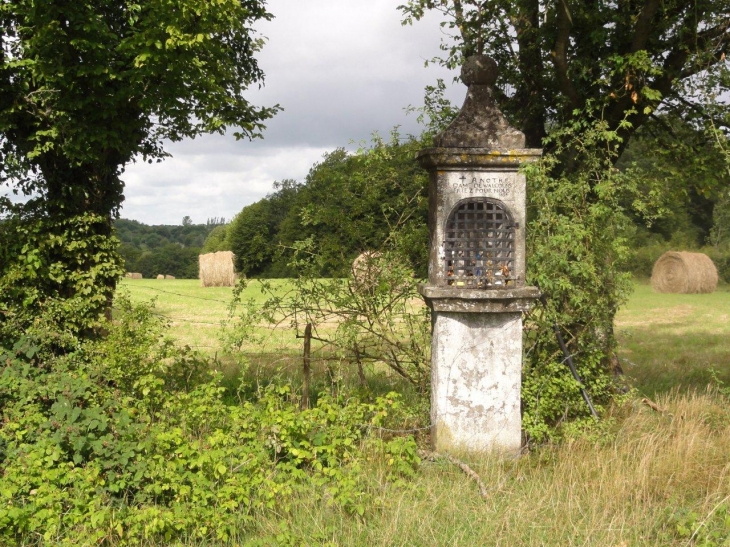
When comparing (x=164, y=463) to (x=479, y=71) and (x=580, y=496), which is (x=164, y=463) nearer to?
(x=580, y=496)

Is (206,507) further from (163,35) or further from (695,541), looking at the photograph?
(163,35)

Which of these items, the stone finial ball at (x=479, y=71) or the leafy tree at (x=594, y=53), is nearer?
the stone finial ball at (x=479, y=71)

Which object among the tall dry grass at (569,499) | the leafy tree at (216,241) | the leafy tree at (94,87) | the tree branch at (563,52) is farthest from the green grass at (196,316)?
the leafy tree at (216,241)

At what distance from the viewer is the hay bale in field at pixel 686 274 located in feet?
84.7

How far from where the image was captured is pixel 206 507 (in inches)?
174

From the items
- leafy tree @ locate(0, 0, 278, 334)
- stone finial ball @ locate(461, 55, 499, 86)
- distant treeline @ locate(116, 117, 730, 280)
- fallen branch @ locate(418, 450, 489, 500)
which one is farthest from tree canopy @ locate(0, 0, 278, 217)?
fallen branch @ locate(418, 450, 489, 500)

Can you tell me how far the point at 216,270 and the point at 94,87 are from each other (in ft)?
81.5

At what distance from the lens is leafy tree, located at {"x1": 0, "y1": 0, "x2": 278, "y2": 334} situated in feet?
22.0

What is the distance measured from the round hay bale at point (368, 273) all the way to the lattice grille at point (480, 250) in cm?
120

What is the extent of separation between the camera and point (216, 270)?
3167cm

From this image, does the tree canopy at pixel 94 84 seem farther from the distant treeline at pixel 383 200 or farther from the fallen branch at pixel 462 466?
the fallen branch at pixel 462 466

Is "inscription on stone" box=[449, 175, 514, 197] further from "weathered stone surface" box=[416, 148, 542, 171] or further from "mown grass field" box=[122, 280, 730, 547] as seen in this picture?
"mown grass field" box=[122, 280, 730, 547]

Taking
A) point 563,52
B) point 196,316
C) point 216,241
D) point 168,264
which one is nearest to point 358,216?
point 563,52

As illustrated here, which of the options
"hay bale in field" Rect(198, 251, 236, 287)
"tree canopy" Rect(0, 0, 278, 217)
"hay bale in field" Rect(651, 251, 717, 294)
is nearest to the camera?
"tree canopy" Rect(0, 0, 278, 217)
